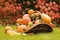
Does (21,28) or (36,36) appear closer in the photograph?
(36,36)

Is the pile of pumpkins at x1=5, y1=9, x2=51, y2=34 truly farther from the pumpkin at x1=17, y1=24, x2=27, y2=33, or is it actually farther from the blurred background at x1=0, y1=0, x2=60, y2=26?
the blurred background at x1=0, y1=0, x2=60, y2=26

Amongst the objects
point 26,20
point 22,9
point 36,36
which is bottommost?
point 36,36

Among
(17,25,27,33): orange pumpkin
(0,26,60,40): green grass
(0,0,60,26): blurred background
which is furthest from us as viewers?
(0,0,60,26): blurred background

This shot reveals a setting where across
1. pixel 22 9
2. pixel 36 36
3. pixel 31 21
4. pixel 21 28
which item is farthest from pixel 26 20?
pixel 22 9

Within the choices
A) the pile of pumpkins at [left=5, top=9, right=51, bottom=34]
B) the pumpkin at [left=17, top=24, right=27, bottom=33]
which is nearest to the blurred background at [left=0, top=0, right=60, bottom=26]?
the pile of pumpkins at [left=5, top=9, right=51, bottom=34]

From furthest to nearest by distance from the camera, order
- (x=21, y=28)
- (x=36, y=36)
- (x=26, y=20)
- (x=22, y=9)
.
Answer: (x=22, y=9) < (x=26, y=20) < (x=21, y=28) < (x=36, y=36)

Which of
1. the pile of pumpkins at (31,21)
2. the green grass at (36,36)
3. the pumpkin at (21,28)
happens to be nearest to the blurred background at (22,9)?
the pile of pumpkins at (31,21)

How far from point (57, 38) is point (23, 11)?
371cm

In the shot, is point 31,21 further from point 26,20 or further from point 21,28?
point 21,28

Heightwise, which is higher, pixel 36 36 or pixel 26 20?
pixel 26 20

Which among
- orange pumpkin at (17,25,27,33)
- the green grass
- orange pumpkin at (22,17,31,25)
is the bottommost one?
the green grass

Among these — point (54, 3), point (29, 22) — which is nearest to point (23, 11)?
point (54, 3)

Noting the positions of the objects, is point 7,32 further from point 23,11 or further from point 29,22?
point 23,11

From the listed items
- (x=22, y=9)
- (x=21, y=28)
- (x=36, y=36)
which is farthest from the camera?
(x=22, y=9)
